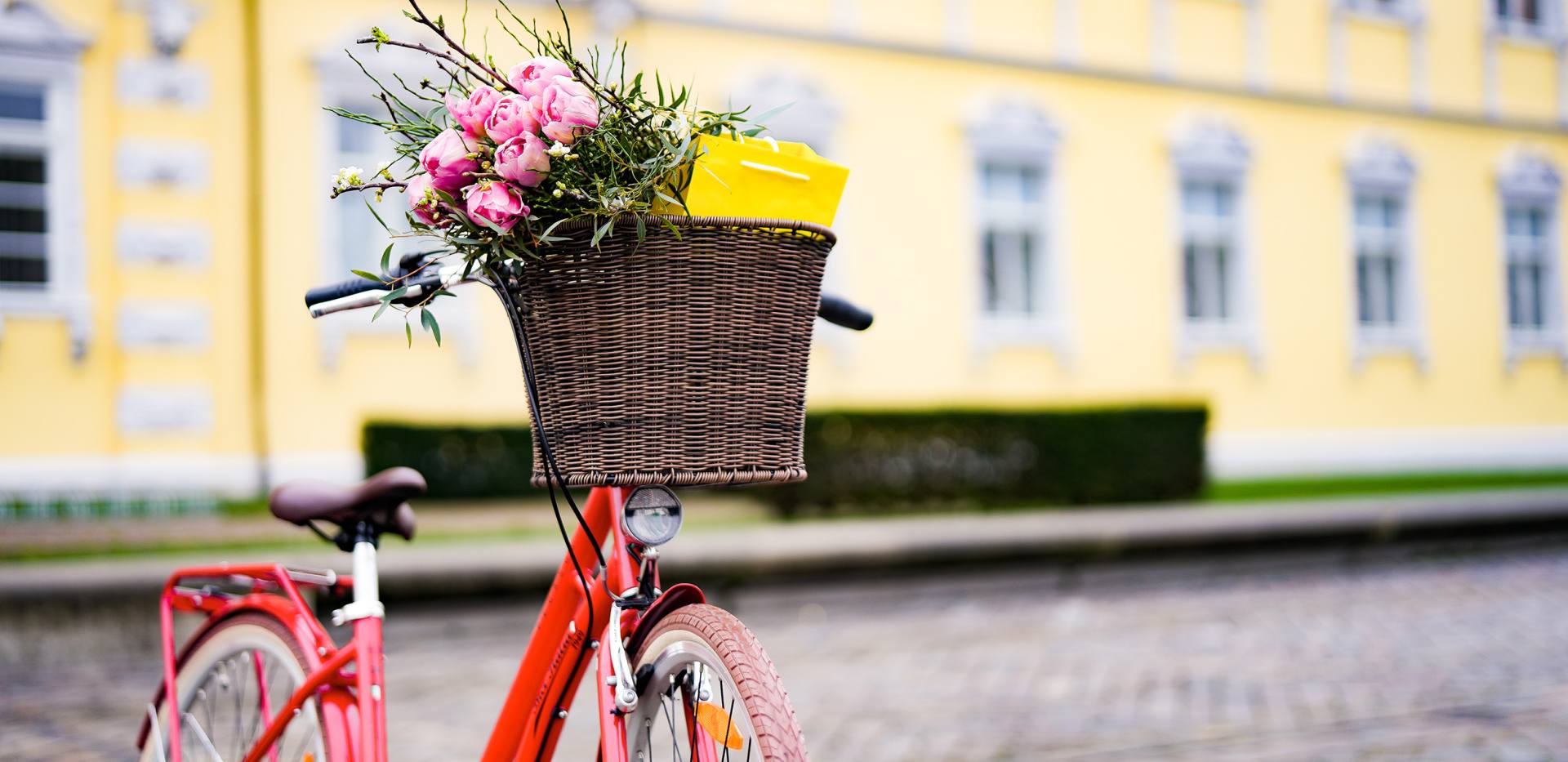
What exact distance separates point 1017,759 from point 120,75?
389 inches

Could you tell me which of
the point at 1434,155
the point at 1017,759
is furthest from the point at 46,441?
the point at 1434,155

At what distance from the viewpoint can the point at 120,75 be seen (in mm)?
11086

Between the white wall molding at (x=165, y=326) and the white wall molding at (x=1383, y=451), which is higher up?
the white wall molding at (x=165, y=326)

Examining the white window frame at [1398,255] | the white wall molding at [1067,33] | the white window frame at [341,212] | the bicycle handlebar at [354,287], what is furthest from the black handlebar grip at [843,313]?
the white window frame at [1398,255]

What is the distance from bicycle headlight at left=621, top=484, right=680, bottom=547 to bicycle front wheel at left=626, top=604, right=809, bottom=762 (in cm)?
14

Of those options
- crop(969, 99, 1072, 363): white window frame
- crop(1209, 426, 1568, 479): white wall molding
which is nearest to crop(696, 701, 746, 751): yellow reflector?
crop(969, 99, 1072, 363): white window frame

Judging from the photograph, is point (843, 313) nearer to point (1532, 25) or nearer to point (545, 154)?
point (545, 154)

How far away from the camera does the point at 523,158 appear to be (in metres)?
1.90

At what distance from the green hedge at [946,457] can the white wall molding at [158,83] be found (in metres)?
3.31

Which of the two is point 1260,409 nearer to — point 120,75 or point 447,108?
point 120,75

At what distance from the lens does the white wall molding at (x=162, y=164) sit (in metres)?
11.1

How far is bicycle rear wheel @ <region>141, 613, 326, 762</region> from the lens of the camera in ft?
8.25

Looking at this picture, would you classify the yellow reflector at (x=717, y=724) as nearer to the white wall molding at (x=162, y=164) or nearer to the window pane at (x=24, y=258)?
the white wall molding at (x=162, y=164)

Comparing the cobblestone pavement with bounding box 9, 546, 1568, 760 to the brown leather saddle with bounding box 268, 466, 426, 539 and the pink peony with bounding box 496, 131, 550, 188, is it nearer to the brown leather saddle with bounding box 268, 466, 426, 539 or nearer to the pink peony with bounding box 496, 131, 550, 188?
the brown leather saddle with bounding box 268, 466, 426, 539
